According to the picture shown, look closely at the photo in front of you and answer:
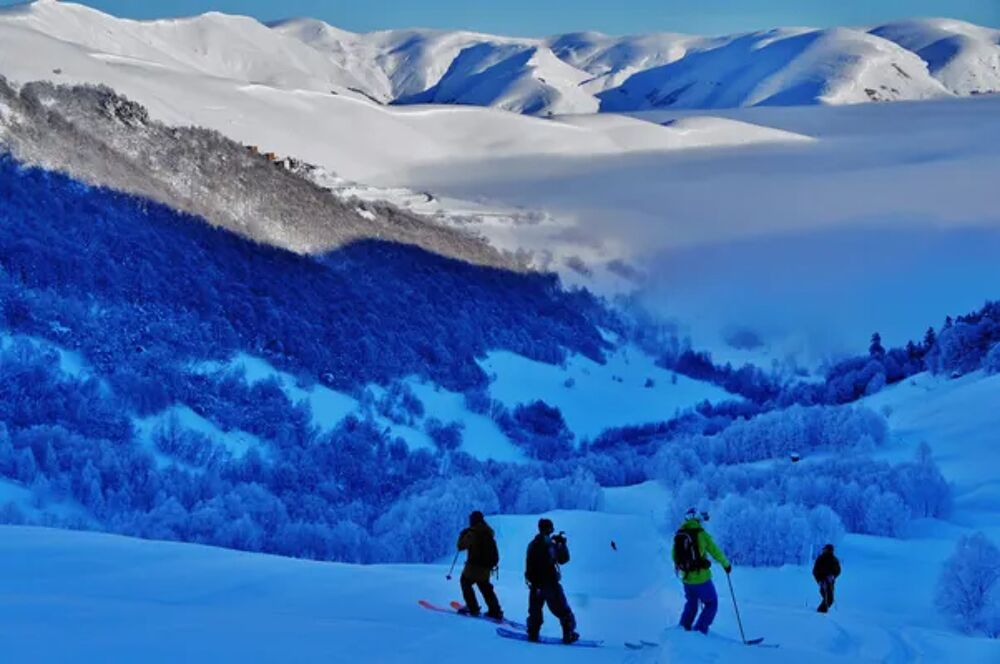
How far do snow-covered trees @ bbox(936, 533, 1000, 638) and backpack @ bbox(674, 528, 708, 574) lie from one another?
20.9 meters

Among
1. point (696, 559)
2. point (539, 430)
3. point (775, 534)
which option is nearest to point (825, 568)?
point (696, 559)

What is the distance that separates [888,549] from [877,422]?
1299 inches

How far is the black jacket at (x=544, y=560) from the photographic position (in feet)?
51.6

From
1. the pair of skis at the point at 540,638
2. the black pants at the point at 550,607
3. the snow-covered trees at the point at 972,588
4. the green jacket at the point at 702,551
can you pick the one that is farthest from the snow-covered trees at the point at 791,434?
the black pants at the point at 550,607

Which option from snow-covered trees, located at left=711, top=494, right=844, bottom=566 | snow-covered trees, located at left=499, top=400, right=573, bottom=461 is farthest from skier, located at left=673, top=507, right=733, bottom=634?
snow-covered trees, located at left=499, top=400, right=573, bottom=461

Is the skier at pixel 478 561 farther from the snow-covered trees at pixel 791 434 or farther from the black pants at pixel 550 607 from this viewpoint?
the snow-covered trees at pixel 791 434

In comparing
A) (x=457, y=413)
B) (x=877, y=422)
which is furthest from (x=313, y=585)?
(x=457, y=413)

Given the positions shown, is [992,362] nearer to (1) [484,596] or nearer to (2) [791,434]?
(2) [791,434]

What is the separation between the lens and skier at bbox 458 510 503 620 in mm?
16922

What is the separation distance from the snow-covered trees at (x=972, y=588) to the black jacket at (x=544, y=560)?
21553mm

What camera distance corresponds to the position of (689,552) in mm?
15562

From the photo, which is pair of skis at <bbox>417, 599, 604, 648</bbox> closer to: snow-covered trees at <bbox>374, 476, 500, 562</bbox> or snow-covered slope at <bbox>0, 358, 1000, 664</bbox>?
snow-covered slope at <bbox>0, 358, 1000, 664</bbox>

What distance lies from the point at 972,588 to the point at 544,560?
2365cm

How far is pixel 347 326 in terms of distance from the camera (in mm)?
128500
